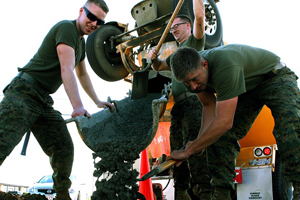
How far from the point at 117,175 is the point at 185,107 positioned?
3.77 ft

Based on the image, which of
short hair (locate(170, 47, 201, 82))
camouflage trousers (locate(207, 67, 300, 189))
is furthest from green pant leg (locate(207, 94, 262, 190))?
short hair (locate(170, 47, 201, 82))

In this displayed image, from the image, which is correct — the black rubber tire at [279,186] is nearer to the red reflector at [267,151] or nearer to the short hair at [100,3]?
the red reflector at [267,151]

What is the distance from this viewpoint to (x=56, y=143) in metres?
3.22

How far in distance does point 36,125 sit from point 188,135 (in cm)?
143

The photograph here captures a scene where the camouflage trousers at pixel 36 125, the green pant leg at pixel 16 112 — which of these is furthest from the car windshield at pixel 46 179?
the green pant leg at pixel 16 112

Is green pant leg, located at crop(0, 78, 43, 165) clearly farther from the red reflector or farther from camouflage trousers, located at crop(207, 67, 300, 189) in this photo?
the red reflector

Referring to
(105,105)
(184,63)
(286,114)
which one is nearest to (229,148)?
(286,114)

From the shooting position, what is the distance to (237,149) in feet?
9.96

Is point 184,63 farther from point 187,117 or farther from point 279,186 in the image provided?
point 279,186

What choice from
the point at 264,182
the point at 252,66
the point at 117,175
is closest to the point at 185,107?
the point at 252,66

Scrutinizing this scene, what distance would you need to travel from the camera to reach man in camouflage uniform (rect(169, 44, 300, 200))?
97.4 inches

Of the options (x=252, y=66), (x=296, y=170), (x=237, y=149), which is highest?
(x=252, y=66)

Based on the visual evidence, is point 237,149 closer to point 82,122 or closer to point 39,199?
point 82,122

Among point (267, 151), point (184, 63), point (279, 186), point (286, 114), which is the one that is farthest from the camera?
point (267, 151)
